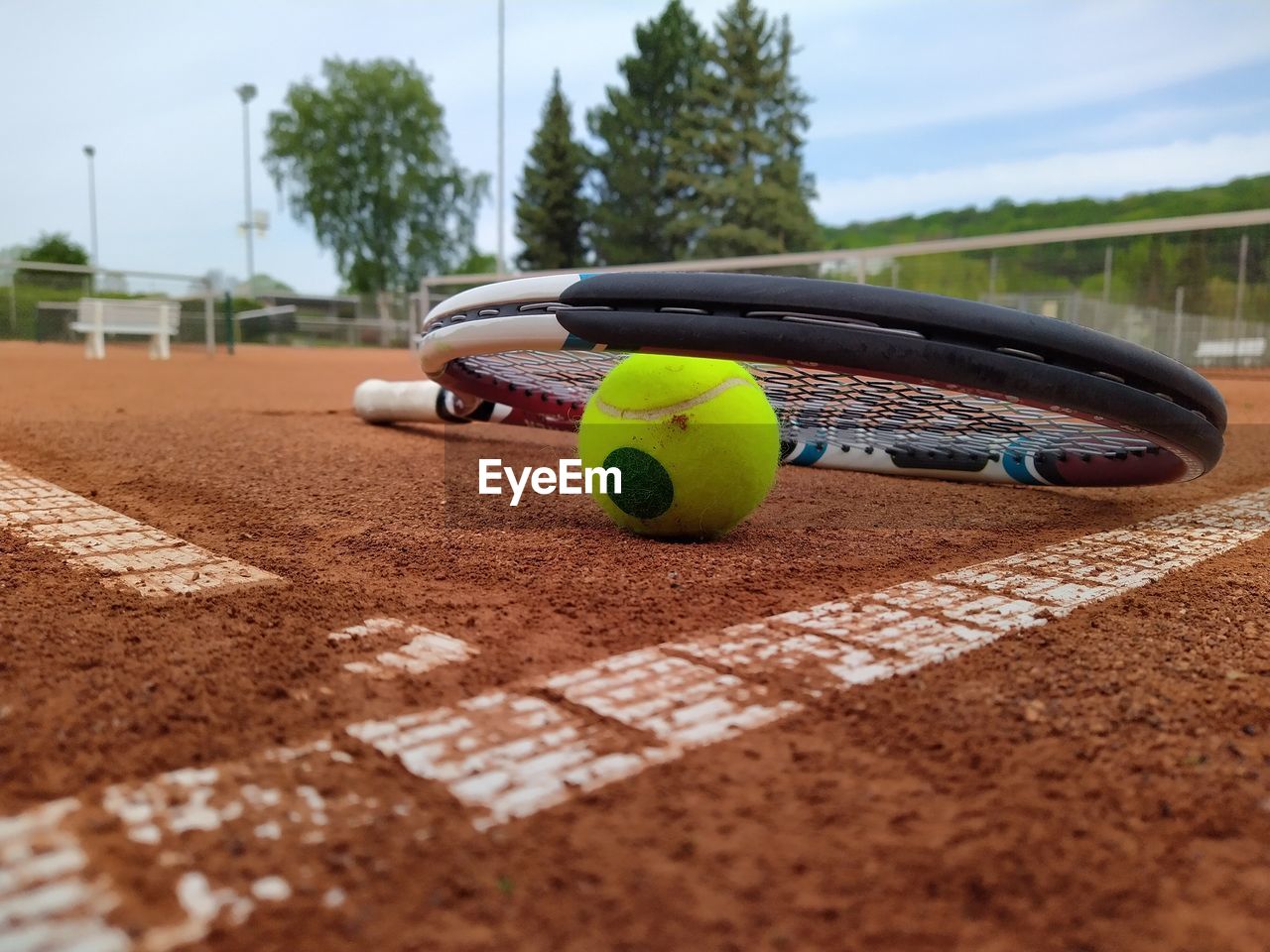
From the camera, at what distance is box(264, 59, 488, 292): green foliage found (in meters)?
43.2

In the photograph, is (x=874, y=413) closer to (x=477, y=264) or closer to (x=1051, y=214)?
(x=1051, y=214)

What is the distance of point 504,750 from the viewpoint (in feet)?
4.68

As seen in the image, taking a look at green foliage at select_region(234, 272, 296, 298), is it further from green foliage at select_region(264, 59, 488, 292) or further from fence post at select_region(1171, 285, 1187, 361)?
fence post at select_region(1171, 285, 1187, 361)

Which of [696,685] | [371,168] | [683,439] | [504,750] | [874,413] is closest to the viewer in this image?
[504,750]

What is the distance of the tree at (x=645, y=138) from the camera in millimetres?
38562

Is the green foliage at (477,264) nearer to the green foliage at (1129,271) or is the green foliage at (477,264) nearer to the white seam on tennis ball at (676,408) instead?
the green foliage at (1129,271)

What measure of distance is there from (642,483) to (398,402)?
341 centimetres

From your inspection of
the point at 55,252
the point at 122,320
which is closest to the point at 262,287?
the point at 55,252

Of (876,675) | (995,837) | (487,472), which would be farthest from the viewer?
(487,472)

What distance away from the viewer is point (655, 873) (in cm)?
113

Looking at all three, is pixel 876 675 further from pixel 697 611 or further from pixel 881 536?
pixel 881 536

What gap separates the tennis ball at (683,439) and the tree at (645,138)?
35.8m

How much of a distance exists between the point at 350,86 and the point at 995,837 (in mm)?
47919

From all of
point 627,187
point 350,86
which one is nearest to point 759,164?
point 627,187
